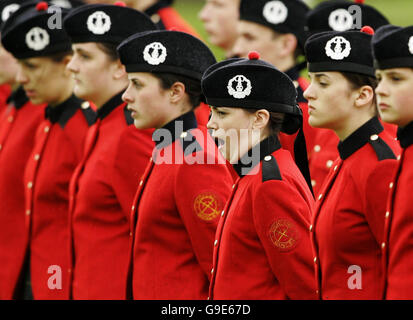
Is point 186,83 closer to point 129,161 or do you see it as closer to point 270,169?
point 129,161

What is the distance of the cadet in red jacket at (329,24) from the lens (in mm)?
6766

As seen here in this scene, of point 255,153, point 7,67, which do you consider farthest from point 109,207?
point 7,67

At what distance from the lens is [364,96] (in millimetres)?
5164

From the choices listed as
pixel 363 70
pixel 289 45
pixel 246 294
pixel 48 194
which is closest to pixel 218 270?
pixel 246 294

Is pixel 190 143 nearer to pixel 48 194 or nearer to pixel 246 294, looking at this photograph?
pixel 246 294

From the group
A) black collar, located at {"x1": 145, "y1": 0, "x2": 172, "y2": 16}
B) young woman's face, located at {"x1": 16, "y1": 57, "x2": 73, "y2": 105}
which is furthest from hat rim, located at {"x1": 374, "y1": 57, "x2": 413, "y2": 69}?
black collar, located at {"x1": 145, "y1": 0, "x2": 172, "y2": 16}

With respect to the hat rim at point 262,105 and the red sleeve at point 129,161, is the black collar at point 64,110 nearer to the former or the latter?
the red sleeve at point 129,161

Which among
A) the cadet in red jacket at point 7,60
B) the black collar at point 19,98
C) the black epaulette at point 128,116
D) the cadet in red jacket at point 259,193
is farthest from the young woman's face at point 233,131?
the cadet in red jacket at point 7,60

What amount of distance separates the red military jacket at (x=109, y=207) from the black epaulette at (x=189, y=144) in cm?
55

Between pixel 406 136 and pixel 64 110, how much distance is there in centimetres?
282

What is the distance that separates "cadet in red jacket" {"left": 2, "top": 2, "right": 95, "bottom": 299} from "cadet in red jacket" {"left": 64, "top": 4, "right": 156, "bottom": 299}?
0.34m

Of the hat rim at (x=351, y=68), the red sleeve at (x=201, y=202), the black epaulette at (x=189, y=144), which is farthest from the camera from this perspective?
the black epaulette at (x=189, y=144)

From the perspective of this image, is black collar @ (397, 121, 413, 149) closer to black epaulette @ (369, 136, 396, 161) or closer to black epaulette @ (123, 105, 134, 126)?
black epaulette @ (369, 136, 396, 161)

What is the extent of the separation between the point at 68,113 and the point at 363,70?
7.55 ft
